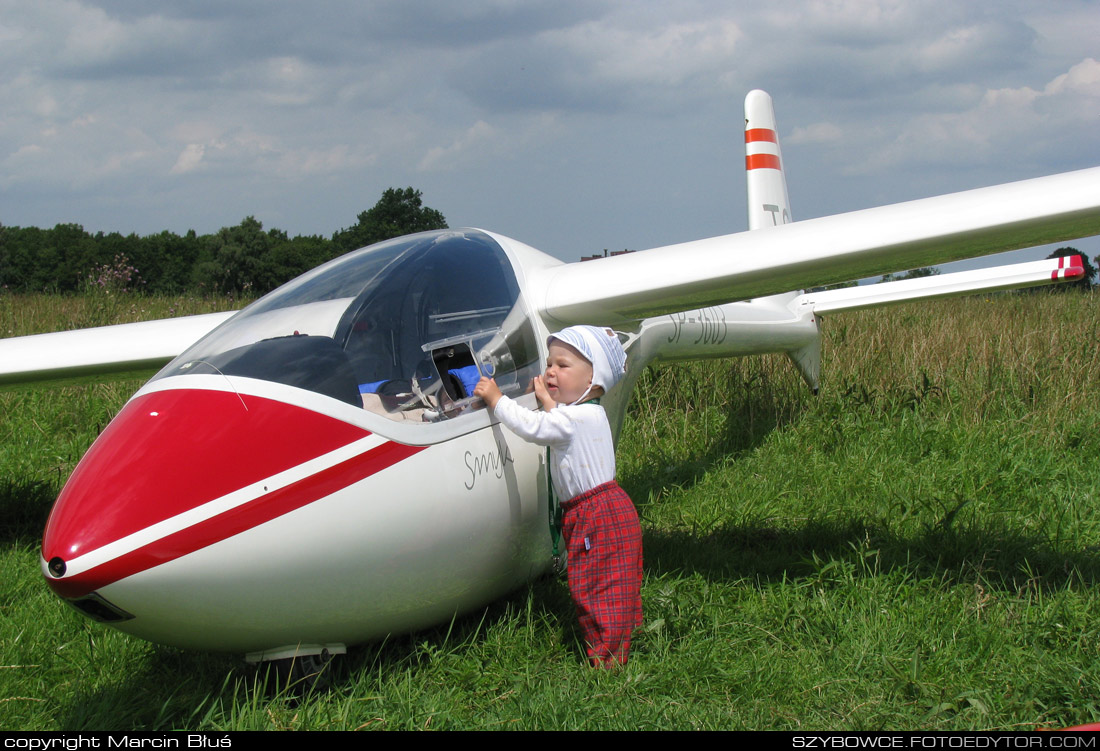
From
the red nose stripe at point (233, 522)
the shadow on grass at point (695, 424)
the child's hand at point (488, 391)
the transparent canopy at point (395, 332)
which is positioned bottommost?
the shadow on grass at point (695, 424)

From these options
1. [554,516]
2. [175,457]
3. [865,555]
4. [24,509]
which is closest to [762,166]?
[865,555]

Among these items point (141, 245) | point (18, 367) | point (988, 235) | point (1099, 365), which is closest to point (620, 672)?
point (988, 235)

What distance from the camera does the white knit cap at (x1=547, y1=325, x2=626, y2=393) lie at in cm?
316

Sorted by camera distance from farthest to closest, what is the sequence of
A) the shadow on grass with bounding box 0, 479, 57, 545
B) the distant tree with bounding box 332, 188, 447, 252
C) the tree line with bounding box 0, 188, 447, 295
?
1. the distant tree with bounding box 332, 188, 447, 252
2. the tree line with bounding box 0, 188, 447, 295
3. the shadow on grass with bounding box 0, 479, 57, 545

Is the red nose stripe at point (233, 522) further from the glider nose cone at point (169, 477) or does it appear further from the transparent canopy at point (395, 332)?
the transparent canopy at point (395, 332)

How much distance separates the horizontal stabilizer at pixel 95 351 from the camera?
179 inches

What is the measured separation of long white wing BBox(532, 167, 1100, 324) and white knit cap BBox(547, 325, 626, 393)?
468mm

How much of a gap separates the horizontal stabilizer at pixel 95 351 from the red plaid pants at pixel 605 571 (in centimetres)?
272

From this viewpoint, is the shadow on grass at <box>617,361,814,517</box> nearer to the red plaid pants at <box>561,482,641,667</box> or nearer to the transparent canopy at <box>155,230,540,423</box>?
the red plaid pants at <box>561,482,641,667</box>

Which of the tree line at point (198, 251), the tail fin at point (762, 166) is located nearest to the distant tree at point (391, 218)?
the tree line at point (198, 251)

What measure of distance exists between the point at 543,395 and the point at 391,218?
118ft

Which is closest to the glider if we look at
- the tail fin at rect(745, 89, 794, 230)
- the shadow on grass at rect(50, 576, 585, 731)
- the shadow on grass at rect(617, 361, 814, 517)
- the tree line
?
the shadow on grass at rect(50, 576, 585, 731)

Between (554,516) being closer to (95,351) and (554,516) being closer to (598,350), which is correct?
(598,350)

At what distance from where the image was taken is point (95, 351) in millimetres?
4629
